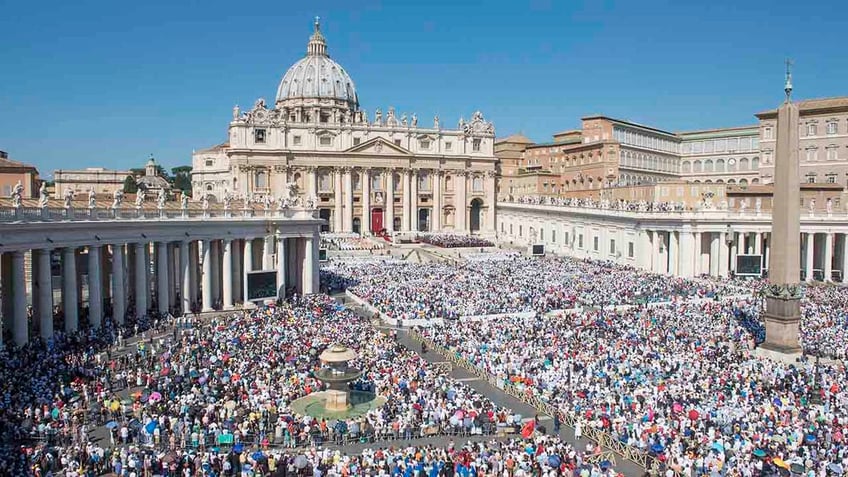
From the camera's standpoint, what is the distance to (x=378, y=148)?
99.8 meters

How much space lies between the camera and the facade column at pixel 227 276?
43844 mm

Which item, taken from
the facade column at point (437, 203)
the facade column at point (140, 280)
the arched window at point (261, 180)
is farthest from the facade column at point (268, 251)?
the facade column at point (437, 203)

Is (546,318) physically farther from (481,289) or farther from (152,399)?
(152,399)

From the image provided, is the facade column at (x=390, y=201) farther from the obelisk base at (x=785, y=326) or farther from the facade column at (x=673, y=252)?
the obelisk base at (x=785, y=326)

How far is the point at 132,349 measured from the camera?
32312 mm

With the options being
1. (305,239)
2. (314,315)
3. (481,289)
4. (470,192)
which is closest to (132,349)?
(314,315)

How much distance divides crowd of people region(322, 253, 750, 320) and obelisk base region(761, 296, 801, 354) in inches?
535

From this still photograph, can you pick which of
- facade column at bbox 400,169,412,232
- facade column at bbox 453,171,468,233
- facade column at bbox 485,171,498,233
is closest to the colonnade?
facade column at bbox 400,169,412,232

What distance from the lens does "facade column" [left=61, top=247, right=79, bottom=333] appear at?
3416cm

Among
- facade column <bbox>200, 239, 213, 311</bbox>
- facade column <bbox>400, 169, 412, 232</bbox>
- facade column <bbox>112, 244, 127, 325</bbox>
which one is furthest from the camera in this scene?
facade column <bbox>400, 169, 412, 232</bbox>

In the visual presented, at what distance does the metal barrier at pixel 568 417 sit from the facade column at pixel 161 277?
17154 mm

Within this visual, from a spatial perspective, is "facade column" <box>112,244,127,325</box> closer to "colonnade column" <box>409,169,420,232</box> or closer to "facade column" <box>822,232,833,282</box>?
"facade column" <box>822,232,833,282</box>

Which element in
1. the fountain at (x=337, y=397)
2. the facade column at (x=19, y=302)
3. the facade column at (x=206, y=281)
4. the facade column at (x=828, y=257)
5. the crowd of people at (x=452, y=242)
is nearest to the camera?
the fountain at (x=337, y=397)

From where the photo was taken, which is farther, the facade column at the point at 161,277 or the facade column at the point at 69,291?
the facade column at the point at 161,277
